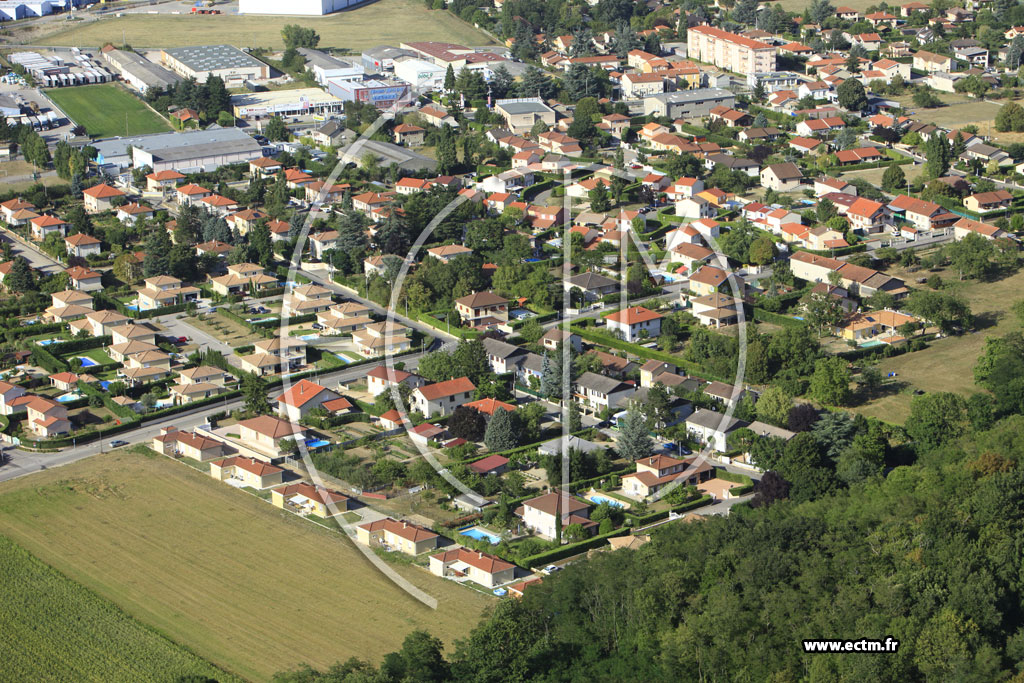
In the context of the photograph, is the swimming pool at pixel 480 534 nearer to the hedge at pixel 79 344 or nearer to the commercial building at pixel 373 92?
the hedge at pixel 79 344

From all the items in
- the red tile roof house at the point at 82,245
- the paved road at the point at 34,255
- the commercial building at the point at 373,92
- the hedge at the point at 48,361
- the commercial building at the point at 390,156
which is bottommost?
the hedge at the point at 48,361

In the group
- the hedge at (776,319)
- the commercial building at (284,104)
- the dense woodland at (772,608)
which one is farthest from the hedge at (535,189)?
the dense woodland at (772,608)

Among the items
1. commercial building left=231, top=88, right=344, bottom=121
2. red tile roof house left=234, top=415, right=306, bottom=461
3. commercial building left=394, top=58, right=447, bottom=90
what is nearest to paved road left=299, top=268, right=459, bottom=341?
red tile roof house left=234, top=415, right=306, bottom=461

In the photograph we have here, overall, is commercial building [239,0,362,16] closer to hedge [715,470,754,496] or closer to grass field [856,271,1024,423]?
grass field [856,271,1024,423]

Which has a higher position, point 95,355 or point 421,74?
point 421,74

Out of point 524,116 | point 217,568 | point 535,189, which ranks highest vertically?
point 524,116

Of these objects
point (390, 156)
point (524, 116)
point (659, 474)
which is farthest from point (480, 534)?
point (524, 116)

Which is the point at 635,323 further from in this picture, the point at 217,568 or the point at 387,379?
the point at 217,568
